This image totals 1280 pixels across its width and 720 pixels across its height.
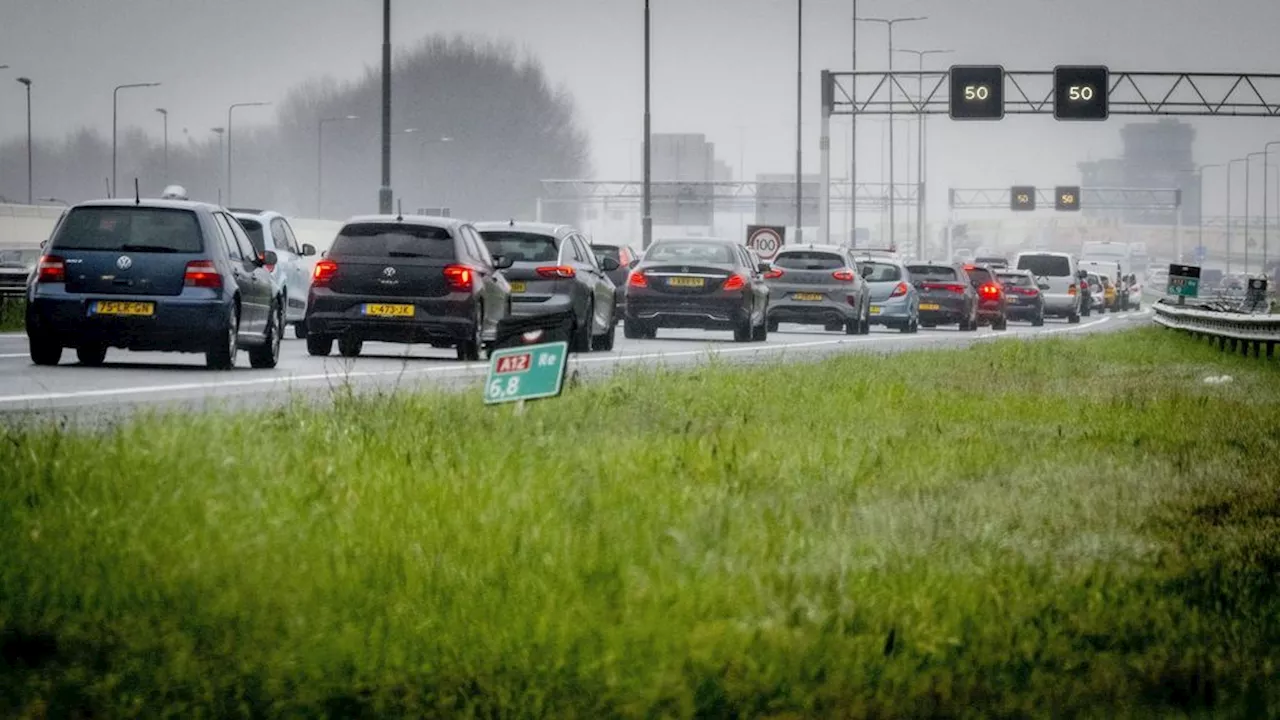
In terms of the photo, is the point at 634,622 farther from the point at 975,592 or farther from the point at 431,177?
the point at 431,177

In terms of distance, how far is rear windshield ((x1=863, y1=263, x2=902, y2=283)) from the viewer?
48.4 meters

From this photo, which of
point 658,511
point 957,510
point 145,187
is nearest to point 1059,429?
point 957,510

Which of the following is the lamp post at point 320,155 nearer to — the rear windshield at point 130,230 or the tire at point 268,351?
the tire at point 268,351

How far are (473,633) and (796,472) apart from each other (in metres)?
5.07

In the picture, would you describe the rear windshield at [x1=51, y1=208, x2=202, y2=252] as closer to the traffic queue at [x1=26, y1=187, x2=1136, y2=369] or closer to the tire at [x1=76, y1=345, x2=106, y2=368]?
the traffic queue at [x1=26, y1=187, x2=1136, y2=369]

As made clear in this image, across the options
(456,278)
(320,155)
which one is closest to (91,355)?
(456,278)

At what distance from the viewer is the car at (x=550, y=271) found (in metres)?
28.6

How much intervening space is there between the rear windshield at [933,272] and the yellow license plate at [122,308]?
31.9 m

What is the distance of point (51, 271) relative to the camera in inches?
850

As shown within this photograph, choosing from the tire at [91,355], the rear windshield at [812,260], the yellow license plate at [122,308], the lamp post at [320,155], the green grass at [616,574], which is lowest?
the green grass at [616,574]

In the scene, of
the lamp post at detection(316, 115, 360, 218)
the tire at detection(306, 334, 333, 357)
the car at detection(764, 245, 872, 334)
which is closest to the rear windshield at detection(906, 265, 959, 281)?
the car at detection(764, 245, 872, 334)

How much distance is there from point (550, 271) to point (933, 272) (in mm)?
24849

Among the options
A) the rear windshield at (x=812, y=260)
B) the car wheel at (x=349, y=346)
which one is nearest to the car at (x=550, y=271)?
the car wheel at (x=349, y=346)

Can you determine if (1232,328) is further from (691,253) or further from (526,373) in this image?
(526,373)
